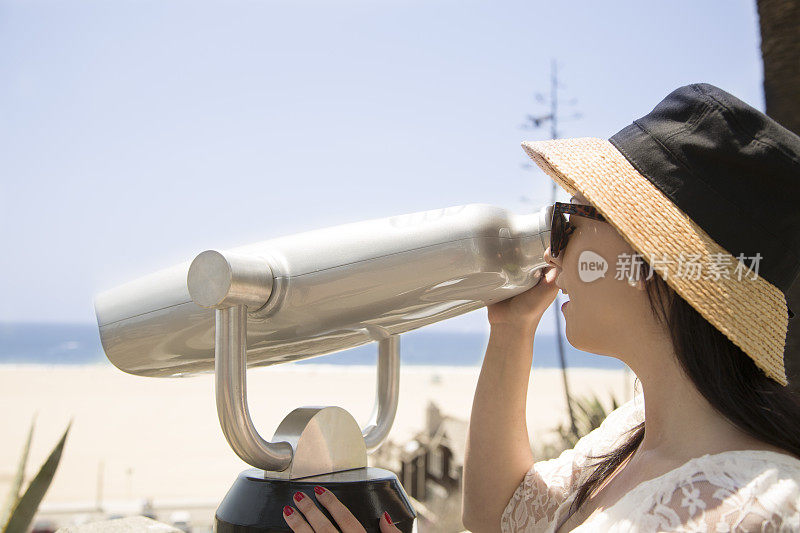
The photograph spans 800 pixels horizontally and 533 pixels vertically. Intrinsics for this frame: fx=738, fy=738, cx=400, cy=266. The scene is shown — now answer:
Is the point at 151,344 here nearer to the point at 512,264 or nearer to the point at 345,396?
the point at 512,264

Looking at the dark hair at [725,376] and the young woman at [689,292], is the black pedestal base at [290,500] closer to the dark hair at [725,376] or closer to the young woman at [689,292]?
the young woman at [689,292]

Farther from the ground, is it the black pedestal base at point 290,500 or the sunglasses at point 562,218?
the sunglasses at point 562,218

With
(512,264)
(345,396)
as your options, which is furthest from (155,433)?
(512,264)

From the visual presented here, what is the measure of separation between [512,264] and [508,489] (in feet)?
1.82

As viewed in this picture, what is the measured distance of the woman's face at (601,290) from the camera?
1.12 metres

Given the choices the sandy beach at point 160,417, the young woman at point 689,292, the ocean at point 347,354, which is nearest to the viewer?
the young woman at point 689,292

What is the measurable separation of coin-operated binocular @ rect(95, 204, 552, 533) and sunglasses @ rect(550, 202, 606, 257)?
0.04ft

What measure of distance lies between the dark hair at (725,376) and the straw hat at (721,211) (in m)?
0.03

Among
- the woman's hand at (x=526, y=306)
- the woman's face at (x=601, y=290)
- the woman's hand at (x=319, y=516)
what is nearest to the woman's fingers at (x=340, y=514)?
the woman's hand at (x=319, y=516)

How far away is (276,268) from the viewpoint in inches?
41.4

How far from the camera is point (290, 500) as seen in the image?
3.44ft

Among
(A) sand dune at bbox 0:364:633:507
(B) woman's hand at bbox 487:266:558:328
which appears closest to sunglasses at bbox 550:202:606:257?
(B) woman's hand at bbox 487:266:558:328

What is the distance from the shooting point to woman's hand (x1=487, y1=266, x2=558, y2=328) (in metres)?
1.41

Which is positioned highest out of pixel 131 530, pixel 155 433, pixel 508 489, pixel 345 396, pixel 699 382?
pixel 699 382
